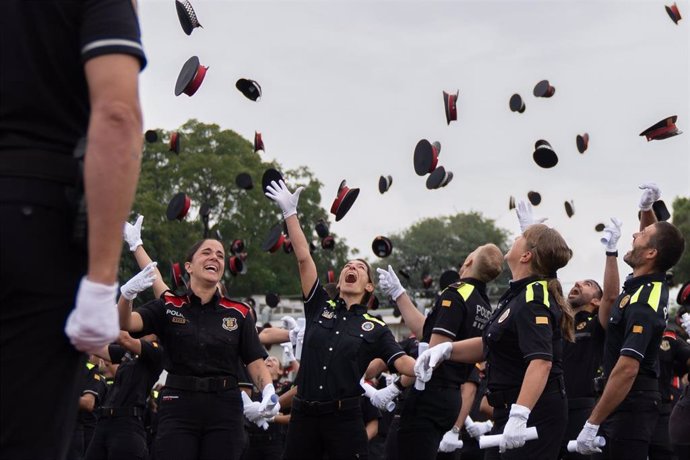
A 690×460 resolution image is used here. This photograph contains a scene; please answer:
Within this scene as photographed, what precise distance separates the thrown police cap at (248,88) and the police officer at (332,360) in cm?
201

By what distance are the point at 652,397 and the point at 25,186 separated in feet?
20.9

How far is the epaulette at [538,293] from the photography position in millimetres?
6457

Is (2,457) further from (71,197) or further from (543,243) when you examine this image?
(543,243)

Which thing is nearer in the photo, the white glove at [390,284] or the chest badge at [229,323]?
the chest badge at [229,323]

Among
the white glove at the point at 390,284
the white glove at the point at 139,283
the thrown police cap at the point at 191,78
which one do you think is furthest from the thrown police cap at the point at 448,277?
the white glove at the point at 139,283

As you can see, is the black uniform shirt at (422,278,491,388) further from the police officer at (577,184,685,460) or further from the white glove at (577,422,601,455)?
the white glove at (577,422,601,455)

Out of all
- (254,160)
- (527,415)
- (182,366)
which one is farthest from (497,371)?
(254,160)

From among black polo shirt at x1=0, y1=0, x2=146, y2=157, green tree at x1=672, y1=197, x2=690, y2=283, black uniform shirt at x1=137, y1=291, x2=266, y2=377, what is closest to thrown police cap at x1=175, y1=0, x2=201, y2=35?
black uniform shirt at x1=137, y1=291, x2=266, y2=377

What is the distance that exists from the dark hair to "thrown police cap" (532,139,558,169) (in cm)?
287

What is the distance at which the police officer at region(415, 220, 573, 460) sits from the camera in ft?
20.3

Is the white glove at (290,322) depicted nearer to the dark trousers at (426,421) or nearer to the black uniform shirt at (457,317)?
the black uniform shirt at (457,317)

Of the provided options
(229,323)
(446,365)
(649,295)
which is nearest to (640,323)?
(649,295)

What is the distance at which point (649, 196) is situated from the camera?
372 inches

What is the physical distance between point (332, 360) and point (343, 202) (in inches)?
109
